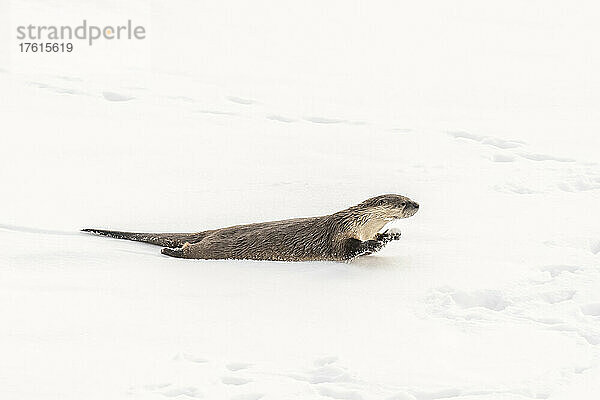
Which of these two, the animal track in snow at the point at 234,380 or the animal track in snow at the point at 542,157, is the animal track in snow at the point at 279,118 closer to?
the animal track in snow at the point at 542,157

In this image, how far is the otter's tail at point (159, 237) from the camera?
5.94m

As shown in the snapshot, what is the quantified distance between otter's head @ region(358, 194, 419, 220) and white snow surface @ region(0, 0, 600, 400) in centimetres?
30

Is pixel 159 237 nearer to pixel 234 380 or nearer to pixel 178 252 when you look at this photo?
pixel 178 252

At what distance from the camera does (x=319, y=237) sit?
5539 mm

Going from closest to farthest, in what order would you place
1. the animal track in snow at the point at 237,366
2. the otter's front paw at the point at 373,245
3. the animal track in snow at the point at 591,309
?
the animal track in snow at the point at 237,366
the animal track in snow at the point at 591,309
the otter's front paw at the point at 373,245

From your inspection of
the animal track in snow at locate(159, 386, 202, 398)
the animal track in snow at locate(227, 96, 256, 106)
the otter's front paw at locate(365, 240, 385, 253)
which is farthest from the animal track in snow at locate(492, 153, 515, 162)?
the animal track in snow at locate(159, 386, 202, 398)

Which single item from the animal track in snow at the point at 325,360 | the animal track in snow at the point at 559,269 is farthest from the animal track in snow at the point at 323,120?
the animal track in snow at the point at 325,360

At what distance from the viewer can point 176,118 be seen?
31.1ft

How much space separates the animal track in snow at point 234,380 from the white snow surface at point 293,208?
0.01 m

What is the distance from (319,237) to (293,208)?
127 centimetres

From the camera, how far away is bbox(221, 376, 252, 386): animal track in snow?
3826 millimetres

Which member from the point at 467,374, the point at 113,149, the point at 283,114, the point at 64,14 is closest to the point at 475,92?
the point at 283,114

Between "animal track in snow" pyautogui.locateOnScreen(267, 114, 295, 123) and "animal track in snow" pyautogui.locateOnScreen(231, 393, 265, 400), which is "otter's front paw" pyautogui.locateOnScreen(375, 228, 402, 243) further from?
"animal track in snow" pyautogui.locateOnScreen(267, 114, 295, 123)

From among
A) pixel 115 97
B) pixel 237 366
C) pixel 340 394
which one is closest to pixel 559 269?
pixel 340 394
